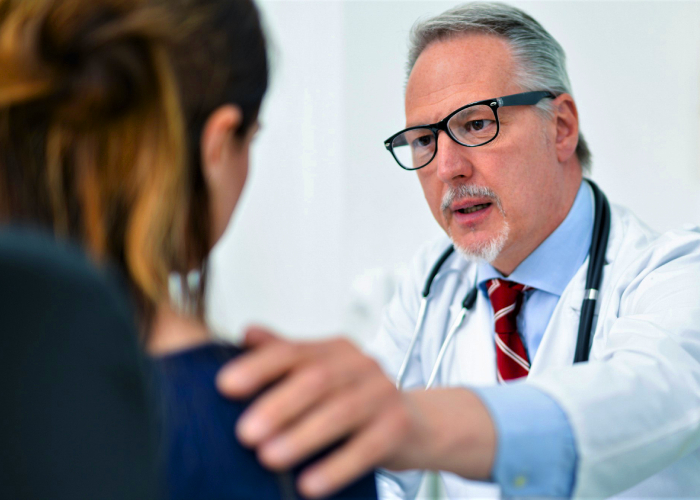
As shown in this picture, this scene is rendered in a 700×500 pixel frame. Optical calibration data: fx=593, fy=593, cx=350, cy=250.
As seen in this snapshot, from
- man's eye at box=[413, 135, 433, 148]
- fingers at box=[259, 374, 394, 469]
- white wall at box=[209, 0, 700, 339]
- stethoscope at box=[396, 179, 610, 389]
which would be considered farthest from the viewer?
white wall at box=[209, 0, 700, 339]

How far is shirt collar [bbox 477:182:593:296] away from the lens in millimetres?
1121

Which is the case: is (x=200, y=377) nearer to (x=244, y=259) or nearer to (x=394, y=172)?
(x=394, y=172)

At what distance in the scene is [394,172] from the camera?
2.11 m

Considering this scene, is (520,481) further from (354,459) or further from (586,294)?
(586,294)

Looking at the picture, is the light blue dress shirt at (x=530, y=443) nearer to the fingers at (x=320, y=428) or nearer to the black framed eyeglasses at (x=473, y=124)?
the fingers at (x=320, y=428)

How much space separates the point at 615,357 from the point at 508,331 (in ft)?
1.33

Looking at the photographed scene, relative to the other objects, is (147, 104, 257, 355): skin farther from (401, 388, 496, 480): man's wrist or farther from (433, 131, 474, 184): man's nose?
(433, 131, 474, 184): man's nose

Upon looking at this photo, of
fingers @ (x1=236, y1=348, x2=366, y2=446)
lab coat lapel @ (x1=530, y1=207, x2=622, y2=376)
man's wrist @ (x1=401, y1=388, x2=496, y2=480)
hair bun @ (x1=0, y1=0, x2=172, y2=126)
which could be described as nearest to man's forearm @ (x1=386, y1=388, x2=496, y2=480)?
man's wrist @ (x1=401, y1=388, x2=496, y2=480)

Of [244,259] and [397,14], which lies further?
[244,259]

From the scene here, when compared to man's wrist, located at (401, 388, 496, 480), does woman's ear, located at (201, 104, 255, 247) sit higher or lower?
higher

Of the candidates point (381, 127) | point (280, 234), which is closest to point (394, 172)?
point (381, 127)

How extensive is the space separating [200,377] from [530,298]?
33.1 inches

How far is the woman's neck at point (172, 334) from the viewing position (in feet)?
1.49

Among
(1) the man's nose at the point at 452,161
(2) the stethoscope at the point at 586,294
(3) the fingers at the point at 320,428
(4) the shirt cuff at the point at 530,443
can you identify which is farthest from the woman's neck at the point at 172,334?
(1) the man's nose at the point at 452,161
